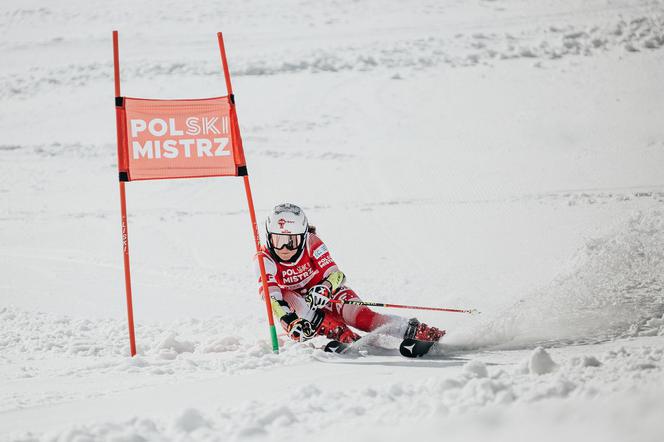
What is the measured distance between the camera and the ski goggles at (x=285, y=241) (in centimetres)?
611

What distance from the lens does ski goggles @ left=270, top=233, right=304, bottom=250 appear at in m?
6.11

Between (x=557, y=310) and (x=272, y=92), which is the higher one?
(x=272, y=92)

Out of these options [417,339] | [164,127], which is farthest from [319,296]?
[164,127]

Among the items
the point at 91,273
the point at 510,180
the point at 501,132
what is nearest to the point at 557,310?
the point at 91,273

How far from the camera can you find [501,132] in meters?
14.6

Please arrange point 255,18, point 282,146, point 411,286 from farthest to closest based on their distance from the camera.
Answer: point 255,18
point 282,146
point 411,286

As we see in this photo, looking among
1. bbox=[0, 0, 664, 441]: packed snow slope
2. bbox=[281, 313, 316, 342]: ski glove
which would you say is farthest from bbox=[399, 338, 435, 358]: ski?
bbox=[281, 313, 316, 342]: ski glove

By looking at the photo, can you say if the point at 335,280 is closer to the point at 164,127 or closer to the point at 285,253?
the point at 285,253

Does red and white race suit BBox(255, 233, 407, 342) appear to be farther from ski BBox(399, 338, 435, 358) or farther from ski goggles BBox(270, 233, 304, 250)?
ski BBox(399, 338, 435, 358)

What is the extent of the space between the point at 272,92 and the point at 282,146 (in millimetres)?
2809

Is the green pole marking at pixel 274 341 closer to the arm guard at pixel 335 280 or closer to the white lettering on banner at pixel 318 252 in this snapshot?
the arm guard at pixel 335 280

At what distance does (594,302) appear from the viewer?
6363mm

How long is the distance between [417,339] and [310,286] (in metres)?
1.23

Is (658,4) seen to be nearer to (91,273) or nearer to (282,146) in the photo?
(282,146)
